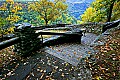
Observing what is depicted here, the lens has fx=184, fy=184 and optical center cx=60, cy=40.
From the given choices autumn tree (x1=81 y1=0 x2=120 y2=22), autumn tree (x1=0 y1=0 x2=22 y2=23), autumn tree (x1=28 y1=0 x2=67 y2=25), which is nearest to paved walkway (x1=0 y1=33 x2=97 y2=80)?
autumn tree (x1=81 y1=0 x2=120 y2=22)

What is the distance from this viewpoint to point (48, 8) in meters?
34.8

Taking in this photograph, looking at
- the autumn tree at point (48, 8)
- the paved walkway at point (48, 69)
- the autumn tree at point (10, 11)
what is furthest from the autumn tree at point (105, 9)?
the paved walkway at point (48, 69)

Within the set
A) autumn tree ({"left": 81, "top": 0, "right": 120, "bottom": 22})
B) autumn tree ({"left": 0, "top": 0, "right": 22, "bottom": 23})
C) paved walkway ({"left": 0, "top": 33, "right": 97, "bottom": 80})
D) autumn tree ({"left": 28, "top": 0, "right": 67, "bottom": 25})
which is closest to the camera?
paved walkway ({"left": 0, "top": 33, "right": 97, "bottom": 80})

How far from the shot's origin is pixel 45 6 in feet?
113

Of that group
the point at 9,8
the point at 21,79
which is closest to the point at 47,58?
the point at 21,79

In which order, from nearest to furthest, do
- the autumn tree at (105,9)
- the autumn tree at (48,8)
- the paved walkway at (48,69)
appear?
the paved walkway at (48,69) < the autumn tree at (105,9) < the autumn tree at (48,8)

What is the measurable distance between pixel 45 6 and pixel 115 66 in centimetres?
2825

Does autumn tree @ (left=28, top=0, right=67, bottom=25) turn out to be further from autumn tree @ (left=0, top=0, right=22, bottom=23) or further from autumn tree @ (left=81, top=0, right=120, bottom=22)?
autumn tree @ (left=81, top=0, right=120, bottom=22)

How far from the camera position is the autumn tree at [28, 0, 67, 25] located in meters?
34.2

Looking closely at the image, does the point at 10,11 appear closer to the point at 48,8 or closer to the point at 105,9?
the point at 48,8

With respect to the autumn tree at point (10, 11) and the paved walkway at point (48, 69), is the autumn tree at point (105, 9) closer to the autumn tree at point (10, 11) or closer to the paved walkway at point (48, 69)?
the autumn tree at point (10, 11)

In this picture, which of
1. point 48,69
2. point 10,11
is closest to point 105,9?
point 10,11

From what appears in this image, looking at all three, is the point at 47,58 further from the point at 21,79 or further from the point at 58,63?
the point at 21,79

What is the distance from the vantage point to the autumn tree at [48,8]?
112 feet
